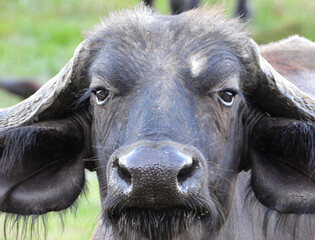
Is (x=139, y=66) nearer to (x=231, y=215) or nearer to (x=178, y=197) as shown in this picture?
(x=178, y=197)

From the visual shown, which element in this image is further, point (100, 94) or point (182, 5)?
point (182, 5)

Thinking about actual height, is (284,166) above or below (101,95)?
below

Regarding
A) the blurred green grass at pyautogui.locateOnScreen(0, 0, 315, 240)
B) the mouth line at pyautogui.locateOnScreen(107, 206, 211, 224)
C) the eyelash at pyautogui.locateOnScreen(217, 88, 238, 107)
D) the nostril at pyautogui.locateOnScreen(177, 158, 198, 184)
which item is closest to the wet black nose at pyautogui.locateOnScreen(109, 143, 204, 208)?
the nostril at pyautogui.locateOnScreen(177, 158, 198, 184)

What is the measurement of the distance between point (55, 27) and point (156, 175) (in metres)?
13.1

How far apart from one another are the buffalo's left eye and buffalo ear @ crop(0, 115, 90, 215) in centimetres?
40

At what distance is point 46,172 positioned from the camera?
18.0 feet

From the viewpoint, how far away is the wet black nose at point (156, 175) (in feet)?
13.8

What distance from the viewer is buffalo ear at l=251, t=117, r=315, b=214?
515 cm

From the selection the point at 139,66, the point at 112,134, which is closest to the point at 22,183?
the point at 112,134

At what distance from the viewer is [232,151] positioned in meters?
5.14

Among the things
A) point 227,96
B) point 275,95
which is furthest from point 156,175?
point 275,95

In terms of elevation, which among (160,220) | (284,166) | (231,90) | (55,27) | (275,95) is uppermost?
(231,90)

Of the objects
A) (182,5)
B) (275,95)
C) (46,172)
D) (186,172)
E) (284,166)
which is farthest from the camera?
(182,5)

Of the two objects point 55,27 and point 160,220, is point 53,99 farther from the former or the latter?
point 55,27
